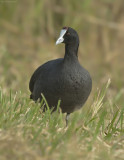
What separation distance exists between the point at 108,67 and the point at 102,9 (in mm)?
1091

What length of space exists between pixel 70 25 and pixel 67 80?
13.3 ft

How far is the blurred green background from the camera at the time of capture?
8031 mm

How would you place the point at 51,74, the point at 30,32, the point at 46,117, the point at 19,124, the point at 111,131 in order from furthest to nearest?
the point at 30,32, the point at 51,74, the point at 111,131, the point at 46,117, the point at 19,124

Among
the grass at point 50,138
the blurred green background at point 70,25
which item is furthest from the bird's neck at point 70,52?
the blurred green background at point 70,25

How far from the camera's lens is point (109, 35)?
8766mm

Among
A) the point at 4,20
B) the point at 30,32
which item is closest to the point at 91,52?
the point at 30,32

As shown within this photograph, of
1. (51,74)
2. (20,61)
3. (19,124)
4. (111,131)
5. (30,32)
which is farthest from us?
(30,32)

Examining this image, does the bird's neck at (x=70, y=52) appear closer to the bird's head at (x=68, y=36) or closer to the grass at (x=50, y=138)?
the bird's head at (x=68, y=36)

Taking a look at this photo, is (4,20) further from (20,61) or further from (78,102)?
(78,102)

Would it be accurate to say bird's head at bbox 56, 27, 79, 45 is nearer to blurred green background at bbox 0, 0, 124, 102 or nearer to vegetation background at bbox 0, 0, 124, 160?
vegetation background at bbox 0, 0, 124, 160

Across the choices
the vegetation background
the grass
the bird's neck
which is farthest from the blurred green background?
the grass

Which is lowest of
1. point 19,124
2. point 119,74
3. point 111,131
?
point 119,74

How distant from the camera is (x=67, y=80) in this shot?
424cm

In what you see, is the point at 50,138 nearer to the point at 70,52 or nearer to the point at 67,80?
the point at 67,80
